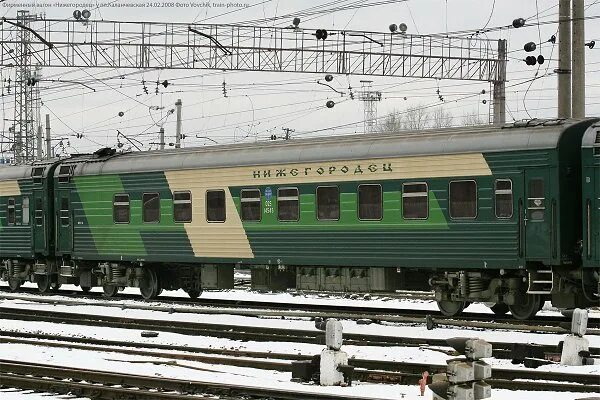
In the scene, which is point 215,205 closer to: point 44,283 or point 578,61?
point 44,283

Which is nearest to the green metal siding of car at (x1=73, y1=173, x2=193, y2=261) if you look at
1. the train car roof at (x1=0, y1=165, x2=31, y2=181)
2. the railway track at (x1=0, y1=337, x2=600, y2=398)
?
the train car roof at (x1=0, y1=165, x2=31, y2=181)

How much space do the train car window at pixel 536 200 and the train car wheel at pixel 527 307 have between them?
1846mm

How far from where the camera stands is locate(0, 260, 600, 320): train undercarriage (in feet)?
76.6

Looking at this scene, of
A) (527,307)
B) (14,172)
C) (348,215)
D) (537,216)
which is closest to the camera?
(537,216)

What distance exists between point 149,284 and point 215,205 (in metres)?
4.37

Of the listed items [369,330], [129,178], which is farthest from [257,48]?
[369,330]

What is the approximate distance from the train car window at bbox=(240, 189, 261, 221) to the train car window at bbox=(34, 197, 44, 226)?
30.6ft

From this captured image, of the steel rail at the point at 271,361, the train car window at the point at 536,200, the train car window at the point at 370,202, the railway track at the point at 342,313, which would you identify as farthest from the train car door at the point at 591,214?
the steel rail at the point at 271,361

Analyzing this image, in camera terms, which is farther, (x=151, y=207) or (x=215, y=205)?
(x=151, y=207)

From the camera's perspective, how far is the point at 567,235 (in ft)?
75.3

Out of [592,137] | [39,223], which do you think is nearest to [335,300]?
[39,223]

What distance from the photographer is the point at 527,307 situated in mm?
24125

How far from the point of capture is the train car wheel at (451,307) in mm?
25172

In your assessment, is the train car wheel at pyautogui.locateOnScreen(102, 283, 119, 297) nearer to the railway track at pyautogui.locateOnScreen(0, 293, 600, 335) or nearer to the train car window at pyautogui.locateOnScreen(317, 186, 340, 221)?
the railway track at pyautogui.locateOnScreen(0, 293, 600, 335)
